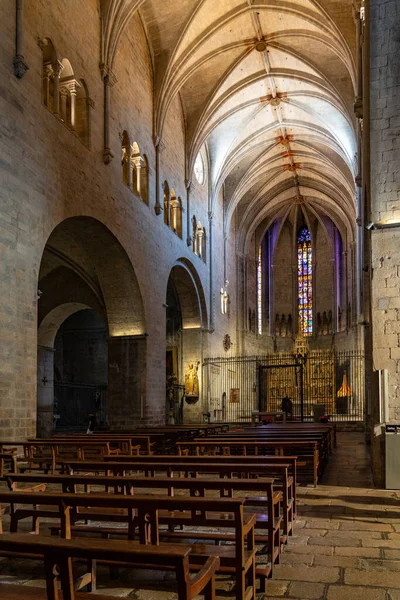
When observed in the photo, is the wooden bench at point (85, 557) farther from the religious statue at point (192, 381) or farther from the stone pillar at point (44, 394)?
the religious statue at point (192, 381)

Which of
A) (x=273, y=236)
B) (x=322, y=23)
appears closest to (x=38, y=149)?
(x=322, y=23)

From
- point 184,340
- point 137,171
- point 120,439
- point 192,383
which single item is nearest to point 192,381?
point 192,383

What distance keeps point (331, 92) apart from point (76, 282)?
11.2 metres

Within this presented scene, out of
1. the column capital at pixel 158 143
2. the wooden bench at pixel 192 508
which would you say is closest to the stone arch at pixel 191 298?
the column capital at pixel 158 143

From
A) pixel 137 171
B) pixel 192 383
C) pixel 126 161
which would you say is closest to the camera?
pixel 126 161

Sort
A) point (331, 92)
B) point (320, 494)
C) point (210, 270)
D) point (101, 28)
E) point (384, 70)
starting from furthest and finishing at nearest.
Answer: point (210, 270) < point (331, 92) < point (101, 28) < point (384, 70) < point (320, 494)

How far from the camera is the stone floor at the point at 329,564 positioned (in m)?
3.65

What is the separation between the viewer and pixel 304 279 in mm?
38406

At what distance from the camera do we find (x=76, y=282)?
1953 cm

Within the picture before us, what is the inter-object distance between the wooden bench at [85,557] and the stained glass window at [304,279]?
1420 inches

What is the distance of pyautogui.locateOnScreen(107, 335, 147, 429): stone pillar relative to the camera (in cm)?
1680

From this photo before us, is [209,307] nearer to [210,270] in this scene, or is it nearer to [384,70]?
[210,270]

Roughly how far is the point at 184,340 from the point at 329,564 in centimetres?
2046

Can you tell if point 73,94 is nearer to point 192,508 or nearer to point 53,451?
point 53,451
